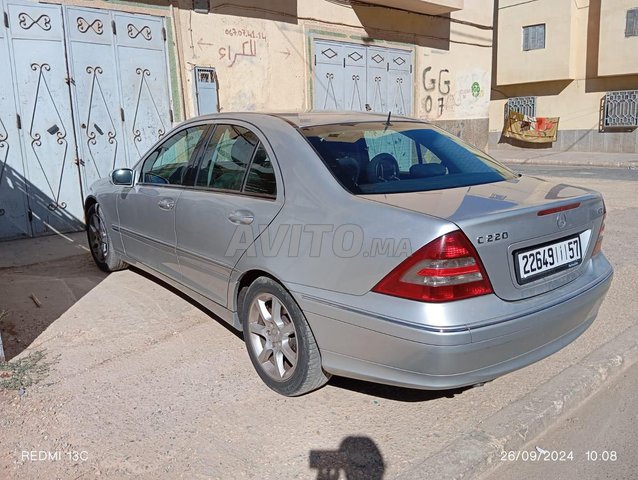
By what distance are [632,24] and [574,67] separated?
2.76 metres

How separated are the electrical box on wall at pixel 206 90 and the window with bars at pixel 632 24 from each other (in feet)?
62.8

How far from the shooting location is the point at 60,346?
3.74m

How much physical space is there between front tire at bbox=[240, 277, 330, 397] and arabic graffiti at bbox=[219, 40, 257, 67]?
6.23 metres

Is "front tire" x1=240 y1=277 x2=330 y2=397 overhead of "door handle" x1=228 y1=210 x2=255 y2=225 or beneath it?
beneath

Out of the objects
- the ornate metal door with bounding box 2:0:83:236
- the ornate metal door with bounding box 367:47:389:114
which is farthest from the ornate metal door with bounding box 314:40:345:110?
the ornate metal door with bounding box 2:0:83:236

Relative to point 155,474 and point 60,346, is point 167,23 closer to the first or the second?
point 60,346

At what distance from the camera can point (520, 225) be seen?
250cm

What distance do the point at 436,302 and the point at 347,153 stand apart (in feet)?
3.56

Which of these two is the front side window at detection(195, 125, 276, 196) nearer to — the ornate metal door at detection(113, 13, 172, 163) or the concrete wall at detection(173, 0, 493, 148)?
the concrete wall at detection(173, 0, 493, 148)

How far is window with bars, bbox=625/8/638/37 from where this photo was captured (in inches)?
824

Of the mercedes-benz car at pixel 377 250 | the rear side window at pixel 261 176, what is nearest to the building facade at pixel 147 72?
the mercedes-benz car at pixel 377 250

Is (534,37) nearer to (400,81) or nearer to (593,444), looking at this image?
(400,81)

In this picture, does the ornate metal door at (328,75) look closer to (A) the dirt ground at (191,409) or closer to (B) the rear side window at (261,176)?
(A) the dirt ground at (191,409)

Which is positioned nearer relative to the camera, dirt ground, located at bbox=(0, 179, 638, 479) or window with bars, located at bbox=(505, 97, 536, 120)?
dirt ground, located at bbox=(0, 179, 638, 479)
